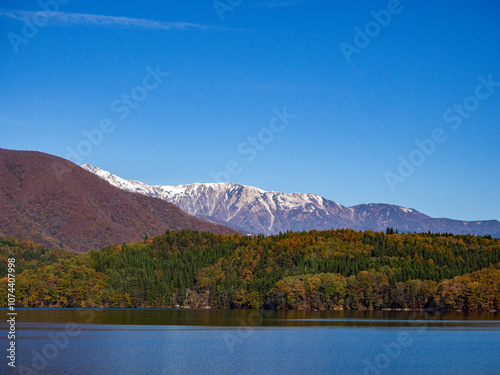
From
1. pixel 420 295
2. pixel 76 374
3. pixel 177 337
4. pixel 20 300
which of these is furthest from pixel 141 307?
pixel 76 374

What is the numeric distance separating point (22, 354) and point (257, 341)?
111 ft

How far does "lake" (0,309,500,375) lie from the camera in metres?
66.2

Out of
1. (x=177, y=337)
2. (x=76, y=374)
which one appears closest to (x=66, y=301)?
(x=177, y=337)

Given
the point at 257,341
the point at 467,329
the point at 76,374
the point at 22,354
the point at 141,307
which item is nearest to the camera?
the point at 76,374

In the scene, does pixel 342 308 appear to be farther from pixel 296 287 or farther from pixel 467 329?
pixel 467 329

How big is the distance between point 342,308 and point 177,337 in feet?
338

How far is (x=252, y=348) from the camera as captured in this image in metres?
82.5

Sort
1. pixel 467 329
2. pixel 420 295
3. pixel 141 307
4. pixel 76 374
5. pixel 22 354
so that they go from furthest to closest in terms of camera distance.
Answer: pixel 141 307 → pixel 420 295 → pixel 467 329 → pixel 22 354 → pixel 76 374

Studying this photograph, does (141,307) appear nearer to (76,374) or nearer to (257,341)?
(257,341)

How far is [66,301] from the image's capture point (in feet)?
629

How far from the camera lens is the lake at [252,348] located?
6625 cm

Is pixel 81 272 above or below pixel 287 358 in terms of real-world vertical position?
above

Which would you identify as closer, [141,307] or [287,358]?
[287,358]

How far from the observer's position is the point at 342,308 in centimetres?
18962
